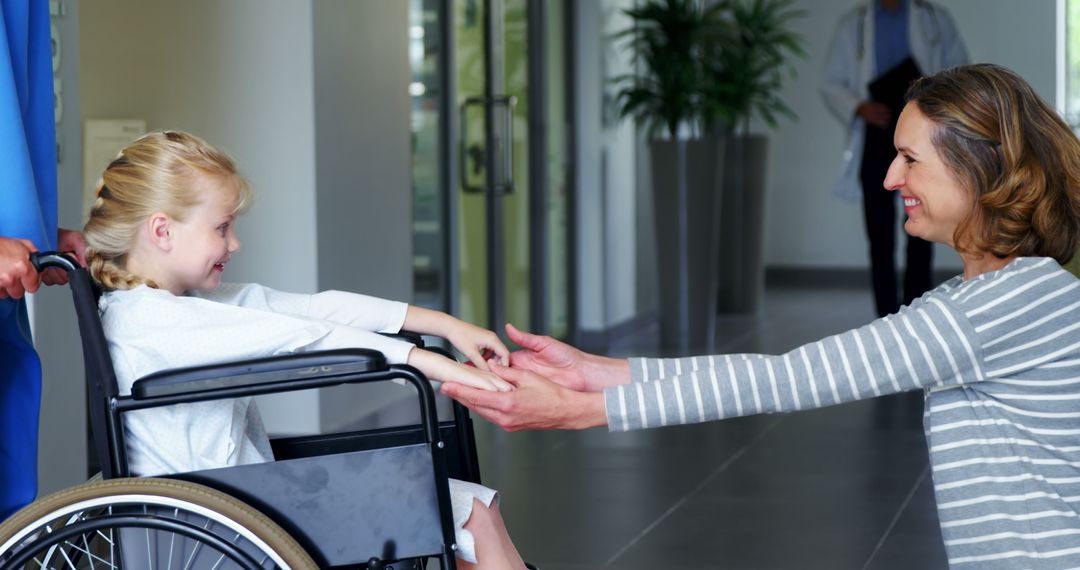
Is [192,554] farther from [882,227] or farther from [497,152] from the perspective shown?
[882,227]

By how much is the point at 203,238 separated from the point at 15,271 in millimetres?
270

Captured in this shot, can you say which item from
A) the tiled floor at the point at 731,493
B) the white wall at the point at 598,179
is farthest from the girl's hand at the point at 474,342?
the white wall at the point at 598,179

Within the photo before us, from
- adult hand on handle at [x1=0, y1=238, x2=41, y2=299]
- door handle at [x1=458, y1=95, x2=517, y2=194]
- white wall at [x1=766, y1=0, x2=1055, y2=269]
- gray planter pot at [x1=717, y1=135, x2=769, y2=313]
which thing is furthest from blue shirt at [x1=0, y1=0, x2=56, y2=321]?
white wall at [x1=766, y1=0, x2=1055, y2=269]

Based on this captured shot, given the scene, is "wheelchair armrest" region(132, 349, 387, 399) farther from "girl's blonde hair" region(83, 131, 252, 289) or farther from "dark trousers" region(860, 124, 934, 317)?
"dark trousers" region(860, 124, 934, 317)

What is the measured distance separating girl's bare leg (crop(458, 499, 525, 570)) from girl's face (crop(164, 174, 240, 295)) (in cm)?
48

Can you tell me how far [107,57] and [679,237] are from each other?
3146mm

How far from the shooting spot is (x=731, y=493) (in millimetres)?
3738

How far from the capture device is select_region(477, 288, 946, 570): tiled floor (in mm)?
3117

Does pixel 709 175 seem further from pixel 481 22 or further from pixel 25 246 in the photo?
pixel 25 246

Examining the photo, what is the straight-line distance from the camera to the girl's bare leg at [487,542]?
1704 mm

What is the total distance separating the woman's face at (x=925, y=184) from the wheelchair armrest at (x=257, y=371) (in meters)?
0.69

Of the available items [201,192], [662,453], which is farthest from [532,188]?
[201,192]

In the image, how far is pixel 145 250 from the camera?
71.5 inches

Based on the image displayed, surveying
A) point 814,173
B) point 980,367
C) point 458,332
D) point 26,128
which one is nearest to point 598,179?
point 814,173
